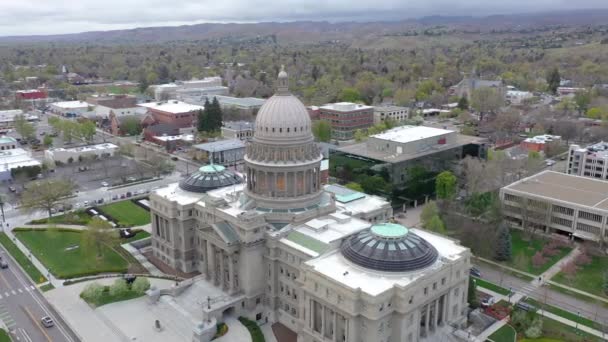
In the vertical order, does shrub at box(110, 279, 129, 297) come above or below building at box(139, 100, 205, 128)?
below

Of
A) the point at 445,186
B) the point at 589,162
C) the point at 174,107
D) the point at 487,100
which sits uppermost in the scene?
the point at 487,100

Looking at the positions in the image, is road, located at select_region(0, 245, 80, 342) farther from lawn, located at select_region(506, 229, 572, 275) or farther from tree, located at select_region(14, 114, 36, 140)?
tree, located at select_region(14, 114, 36, 140)

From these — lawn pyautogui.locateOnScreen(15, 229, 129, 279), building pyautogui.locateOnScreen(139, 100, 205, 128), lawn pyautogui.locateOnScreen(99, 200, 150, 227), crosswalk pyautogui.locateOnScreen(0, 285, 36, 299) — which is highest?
building pyautogui.locateOnScreen(139, 100, 205, 128)

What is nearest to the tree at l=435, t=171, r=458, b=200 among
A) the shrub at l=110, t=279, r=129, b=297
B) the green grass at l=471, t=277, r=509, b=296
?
the green grass at l=471, t=277, r=509, b=296

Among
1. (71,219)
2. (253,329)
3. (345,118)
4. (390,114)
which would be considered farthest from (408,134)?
(71,219)

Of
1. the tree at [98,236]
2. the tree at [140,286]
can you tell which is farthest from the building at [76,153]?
the tree at [140,286]

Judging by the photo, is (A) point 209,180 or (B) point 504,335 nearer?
(B) point 504,335

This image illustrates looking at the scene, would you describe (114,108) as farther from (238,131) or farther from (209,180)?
(209,180)

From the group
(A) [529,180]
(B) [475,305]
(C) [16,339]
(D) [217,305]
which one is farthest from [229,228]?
(A) [529,180]
